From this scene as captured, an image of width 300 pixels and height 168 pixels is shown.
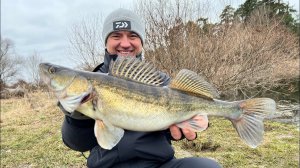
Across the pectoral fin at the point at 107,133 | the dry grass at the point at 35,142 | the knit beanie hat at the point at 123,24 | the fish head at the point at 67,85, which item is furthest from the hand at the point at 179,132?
the dry grass at the point at 35,142

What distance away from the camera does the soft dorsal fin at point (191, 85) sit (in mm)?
2721

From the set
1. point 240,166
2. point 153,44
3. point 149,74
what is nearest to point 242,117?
point 149,74

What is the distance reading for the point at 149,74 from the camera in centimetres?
268

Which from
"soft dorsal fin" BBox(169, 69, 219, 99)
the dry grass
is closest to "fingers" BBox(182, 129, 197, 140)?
"soft dorsal fin" BBox(169, 69, 219, 99)

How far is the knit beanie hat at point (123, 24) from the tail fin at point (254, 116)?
1.21 m

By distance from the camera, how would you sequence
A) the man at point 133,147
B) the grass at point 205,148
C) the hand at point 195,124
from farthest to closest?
1. the grass at point 205,148
2. the man at point 133,147
3. the hand at point 195,124

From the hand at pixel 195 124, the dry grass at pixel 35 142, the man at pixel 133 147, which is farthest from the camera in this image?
the dry grass at pixel 35 142

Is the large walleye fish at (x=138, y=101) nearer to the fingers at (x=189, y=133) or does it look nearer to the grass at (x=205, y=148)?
the fingers at (x=189, y=133)

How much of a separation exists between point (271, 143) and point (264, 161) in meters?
1.39

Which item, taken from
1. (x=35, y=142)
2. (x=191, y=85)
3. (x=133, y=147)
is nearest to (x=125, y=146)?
(x=133, y=147)

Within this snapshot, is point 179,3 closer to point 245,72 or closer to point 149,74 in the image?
point 245,72

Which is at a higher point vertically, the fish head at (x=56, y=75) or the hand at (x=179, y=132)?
the fish head at (x=56, y=75)

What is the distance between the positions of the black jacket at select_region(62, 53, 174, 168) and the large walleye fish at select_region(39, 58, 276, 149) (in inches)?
15.2

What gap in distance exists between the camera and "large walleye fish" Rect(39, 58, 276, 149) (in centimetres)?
241
